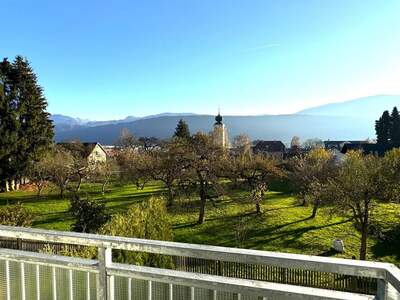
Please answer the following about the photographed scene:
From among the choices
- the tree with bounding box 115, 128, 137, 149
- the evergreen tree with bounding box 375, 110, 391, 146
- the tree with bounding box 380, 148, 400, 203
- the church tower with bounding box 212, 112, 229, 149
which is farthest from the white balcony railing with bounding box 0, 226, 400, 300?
the tree with bounding box 115, 128, 137, 149

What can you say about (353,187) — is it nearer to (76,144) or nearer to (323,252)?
(323,252)

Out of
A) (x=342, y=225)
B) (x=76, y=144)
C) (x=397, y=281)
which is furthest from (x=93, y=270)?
(x=76, y=144)

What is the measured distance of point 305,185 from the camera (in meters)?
32.0

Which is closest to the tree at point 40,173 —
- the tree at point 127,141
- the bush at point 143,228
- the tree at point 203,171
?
the tree at point 203,171

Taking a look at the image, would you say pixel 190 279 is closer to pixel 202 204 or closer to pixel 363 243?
pixel 363 243

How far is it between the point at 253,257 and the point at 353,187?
1944cm

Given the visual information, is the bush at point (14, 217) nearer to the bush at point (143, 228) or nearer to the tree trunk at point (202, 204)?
the bush at point (143, 228)

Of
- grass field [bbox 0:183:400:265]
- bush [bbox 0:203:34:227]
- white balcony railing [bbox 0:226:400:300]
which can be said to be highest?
white balcony railing [bbox 0:226:400:300]

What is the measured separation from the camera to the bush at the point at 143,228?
36.7 ft

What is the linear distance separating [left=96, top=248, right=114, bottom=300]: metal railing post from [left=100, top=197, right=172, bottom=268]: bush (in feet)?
23.6

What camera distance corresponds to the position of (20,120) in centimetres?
4416

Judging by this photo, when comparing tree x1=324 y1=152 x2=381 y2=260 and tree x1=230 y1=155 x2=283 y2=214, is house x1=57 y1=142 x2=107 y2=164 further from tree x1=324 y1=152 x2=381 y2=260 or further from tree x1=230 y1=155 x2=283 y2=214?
tree x1=324 y1=152 x2=381 y2=260

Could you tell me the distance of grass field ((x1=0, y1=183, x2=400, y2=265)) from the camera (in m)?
21.7

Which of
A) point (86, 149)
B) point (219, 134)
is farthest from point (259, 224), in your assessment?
point (219, 134)
